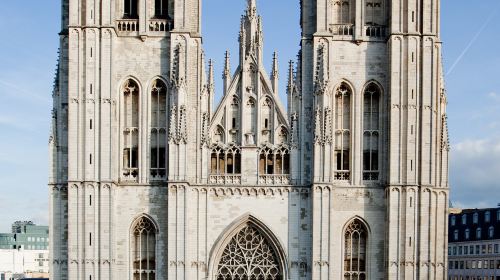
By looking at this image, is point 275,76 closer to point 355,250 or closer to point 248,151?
point 248,151

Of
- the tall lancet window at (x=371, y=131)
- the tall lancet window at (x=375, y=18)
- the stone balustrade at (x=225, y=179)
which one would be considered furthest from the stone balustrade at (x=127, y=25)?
the tall lancet window at (x=371, y=131)

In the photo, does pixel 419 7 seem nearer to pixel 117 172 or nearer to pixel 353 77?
pixel 353 77

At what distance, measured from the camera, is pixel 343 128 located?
4238cm

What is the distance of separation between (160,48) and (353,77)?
400 inches

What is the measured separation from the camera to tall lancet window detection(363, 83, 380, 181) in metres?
42.0

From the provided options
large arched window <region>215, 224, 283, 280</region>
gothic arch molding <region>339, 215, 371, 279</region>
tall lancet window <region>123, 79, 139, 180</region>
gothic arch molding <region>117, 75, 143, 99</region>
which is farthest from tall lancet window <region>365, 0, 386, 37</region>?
tall lancet window <region>123, 79, 139, 180</region>

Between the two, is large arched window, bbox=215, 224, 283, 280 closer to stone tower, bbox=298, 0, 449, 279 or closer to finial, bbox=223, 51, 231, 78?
stone tower, bbox=298, 0, 449, 279

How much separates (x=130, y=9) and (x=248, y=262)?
14711mm

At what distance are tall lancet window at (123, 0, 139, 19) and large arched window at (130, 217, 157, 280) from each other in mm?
10775

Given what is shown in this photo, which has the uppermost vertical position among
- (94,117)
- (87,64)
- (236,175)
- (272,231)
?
(87,64)

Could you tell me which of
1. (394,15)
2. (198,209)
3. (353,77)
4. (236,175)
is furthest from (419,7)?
(198,209)

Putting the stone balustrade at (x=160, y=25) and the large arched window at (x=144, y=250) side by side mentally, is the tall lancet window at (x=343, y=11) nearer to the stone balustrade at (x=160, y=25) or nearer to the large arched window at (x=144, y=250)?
the stone balustrade at (x=160, y=25)

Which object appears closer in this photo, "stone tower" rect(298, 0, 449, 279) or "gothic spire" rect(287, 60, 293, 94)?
"stone tower" rect(298, 0, 449, 279)

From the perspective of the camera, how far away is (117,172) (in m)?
41.3
